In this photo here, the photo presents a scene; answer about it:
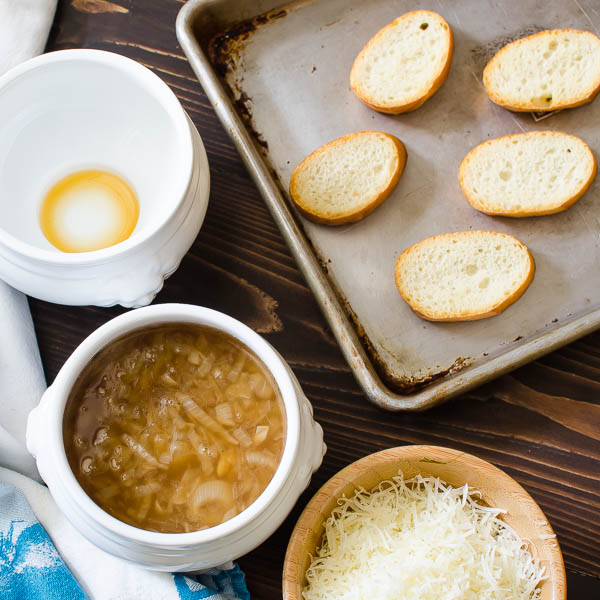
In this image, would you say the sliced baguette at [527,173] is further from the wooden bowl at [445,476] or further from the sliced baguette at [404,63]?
the wooden bowl at [445,476]

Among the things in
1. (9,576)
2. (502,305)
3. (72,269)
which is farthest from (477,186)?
(9,576)

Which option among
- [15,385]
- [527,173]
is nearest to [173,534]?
[15,385]

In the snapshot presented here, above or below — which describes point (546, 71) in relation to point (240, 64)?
below

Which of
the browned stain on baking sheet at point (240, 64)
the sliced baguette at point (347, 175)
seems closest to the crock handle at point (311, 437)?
the browned stain on baking sheet at point (240, 64)

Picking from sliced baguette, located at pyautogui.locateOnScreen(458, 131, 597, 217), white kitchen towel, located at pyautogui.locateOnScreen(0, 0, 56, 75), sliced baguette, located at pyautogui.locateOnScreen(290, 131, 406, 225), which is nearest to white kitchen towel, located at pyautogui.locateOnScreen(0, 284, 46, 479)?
white kitchen towel, located at pyautogui.locateOnScreen(0, 0, 56, 75)

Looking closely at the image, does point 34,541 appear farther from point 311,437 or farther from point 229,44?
point 229,44

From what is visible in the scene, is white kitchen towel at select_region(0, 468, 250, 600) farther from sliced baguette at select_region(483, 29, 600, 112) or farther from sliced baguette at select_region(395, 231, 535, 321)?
sliced baguette at select_region(483, 29, 600, 112)
